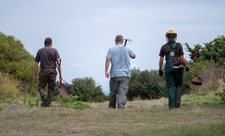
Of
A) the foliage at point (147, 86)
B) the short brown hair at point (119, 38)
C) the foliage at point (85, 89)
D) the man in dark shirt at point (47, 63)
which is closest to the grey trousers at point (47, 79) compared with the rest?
the man in dark shirt at point (47, 63)

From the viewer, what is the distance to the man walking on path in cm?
1565

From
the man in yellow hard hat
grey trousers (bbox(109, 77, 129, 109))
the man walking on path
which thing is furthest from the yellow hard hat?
grey trousers (bbox(109, 77, 129, 109))

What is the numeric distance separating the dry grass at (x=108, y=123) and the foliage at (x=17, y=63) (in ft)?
35.4

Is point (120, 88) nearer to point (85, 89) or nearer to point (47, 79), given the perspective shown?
point (47, 79)

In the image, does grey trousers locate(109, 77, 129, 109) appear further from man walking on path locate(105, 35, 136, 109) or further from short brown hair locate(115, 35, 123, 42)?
short brown hair locate(115, 35, 123, 42)

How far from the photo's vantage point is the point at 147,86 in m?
34.7

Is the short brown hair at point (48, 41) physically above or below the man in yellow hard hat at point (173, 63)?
above

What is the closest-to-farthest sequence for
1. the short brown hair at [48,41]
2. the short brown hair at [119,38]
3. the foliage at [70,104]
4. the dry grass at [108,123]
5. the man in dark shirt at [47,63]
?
1. the dry grass at [108,123]
2. the short brown hair at [119,38]
3. the foliage at [70,104]
4. the man in dark shirt at [47,63]
5. the short brown hair at [48,41]

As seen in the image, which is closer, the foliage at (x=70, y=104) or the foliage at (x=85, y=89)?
the foliage at (x=70, y=104)

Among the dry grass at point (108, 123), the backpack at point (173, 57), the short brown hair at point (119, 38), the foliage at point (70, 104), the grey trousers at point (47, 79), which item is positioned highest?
the short brown hair at point (119, 38)

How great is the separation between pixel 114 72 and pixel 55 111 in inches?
91.2

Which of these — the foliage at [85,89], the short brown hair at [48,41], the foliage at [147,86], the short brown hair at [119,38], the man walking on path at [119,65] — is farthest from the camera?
the foliage at [147,86]

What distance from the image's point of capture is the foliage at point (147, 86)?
34375mm

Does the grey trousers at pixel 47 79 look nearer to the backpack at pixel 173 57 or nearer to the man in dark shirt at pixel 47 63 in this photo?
the man in dark shirt at pixel 47 63
